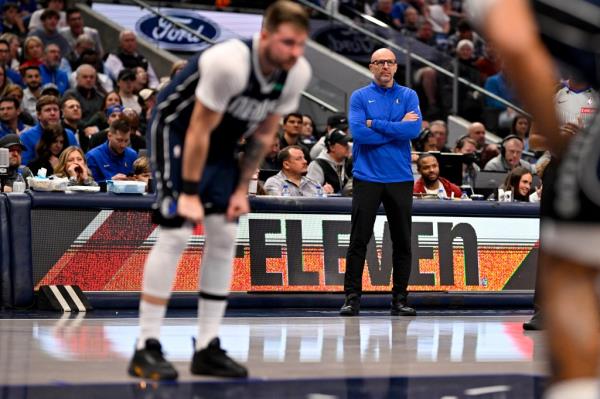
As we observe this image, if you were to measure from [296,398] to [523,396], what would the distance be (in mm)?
1177

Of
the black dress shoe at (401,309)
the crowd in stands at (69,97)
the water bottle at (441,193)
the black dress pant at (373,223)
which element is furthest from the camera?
the crowd in stands at (69,97)

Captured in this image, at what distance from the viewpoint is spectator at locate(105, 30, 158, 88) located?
685 inches

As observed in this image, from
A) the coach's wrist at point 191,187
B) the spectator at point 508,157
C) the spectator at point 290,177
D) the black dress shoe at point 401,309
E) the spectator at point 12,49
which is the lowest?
the black dress shoe at point 401,309

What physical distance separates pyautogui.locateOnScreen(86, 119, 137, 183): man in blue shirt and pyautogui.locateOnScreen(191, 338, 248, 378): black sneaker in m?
6.04

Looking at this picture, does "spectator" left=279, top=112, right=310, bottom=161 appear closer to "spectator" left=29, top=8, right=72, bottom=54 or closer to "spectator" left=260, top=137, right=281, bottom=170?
"spectator" left=260, top=137, right=281, bottom=170

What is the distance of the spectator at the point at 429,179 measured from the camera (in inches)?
488

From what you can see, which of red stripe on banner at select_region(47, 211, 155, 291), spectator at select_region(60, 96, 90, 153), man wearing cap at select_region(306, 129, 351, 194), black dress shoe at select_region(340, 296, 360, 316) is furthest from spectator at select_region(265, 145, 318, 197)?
spectator at select_region(60, 96, 90, 153)

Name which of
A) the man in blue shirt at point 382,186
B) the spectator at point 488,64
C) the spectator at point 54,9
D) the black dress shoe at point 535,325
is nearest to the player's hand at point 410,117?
the man in blue shirt at point 382,186

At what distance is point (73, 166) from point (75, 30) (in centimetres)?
671

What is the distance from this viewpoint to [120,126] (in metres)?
12.2

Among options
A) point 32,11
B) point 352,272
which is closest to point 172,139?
point 352,272

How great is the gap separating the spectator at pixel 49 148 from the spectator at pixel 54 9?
5.07 metres

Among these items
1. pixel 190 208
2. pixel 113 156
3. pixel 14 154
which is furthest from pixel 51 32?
pixel 190 208

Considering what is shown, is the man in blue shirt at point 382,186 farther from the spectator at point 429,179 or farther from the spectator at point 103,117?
the spectator at point 103,117
